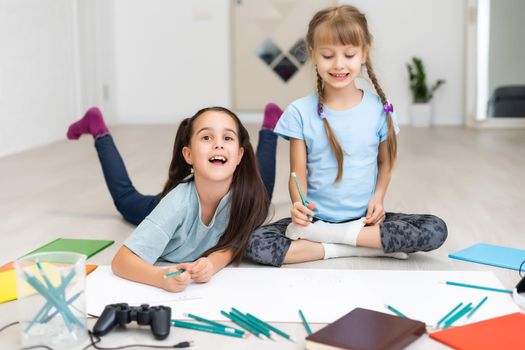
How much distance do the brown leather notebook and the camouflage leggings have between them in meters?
0.48

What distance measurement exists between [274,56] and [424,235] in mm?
4297

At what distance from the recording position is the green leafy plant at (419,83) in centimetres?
577

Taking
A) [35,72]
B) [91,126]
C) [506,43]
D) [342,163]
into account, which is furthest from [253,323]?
[506,43]

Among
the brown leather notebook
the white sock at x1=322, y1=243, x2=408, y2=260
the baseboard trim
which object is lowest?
the baseboard trim

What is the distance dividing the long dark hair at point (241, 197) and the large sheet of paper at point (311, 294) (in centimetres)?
8

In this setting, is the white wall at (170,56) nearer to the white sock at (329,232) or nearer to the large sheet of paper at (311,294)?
the white sock at (329,232)

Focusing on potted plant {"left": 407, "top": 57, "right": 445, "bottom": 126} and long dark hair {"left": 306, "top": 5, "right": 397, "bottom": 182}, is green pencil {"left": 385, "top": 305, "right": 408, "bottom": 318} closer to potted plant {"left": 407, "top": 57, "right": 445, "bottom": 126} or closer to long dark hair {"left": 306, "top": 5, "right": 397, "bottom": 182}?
long dark hair {"left": 306, "top": 5, "right": 397, "bottom": 182}

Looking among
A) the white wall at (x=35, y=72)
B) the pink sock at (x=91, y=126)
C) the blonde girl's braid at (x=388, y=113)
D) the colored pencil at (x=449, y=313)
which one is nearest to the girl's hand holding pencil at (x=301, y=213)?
the blonde girl's braid at (x=388, y=113)

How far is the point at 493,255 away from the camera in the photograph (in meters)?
1.95

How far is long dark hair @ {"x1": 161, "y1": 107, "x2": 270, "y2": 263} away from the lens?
184 cm

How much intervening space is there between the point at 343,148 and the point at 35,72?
10.1ft

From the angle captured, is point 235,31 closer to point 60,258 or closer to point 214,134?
point 214,134

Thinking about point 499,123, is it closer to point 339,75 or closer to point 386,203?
point 386,203

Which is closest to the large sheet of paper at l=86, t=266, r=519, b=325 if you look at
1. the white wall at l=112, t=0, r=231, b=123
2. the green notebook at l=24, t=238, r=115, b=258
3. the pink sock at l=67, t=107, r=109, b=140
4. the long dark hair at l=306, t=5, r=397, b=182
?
the green notebook at l=24, t=238, r=115, b=258
